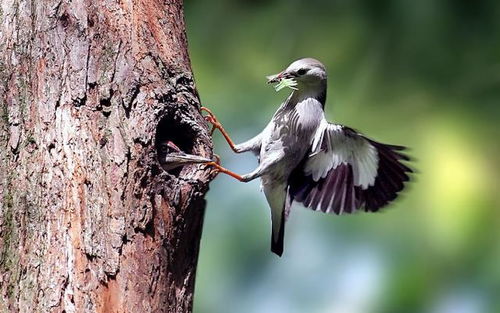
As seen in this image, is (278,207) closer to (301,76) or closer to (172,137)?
(301,76)

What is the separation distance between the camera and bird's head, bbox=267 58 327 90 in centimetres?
428

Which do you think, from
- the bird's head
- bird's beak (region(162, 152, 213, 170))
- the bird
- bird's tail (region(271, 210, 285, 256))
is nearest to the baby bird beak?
bird's beak (region(162, 152, 213, 170))

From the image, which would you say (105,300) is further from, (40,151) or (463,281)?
(463,281)

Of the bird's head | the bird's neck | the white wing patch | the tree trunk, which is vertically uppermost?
the bird's head

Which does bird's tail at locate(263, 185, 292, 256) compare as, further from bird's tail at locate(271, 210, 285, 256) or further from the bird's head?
the bird's head

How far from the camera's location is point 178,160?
333 cm

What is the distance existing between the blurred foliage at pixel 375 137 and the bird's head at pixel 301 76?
0.52m

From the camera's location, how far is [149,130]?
3146 mm

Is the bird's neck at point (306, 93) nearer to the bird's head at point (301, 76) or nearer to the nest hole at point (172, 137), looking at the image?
the bird's head at point (301, 76)

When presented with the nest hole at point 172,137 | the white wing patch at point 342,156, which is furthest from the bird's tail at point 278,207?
the nest hole at point 172,137

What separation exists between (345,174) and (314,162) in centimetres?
16

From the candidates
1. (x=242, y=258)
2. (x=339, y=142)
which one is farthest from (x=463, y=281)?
(x=242, y=258)

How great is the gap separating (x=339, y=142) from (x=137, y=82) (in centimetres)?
138

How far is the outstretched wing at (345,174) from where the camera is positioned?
14.0ft
